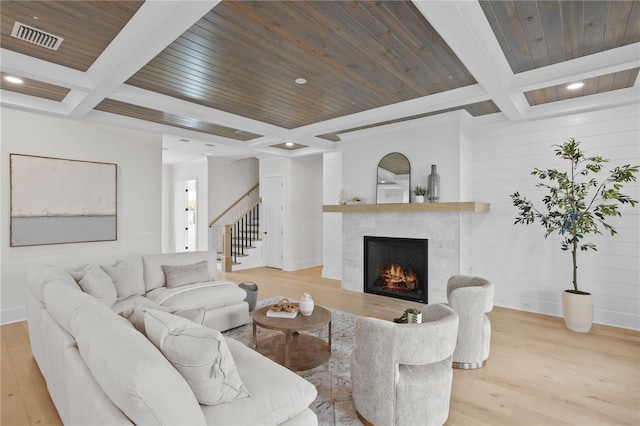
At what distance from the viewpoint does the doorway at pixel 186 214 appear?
8.93 m

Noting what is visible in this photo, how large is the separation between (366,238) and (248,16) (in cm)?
406

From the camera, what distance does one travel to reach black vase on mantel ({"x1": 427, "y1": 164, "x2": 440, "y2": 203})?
Result: 16.1ft

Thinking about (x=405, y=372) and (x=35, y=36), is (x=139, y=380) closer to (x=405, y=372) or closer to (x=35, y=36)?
(x=405, y=372)

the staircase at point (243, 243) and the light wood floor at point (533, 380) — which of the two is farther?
the staircase at point (243, 243)

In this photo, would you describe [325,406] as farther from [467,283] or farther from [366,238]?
[366,238]

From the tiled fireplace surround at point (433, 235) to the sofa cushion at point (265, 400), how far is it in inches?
143

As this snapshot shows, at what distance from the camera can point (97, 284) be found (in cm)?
315

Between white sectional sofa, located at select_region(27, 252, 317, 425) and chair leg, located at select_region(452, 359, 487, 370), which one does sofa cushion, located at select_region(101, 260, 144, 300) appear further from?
chair leg, located at select_region(452, 359, 487, 370)

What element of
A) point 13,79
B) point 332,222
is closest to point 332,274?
point 332,222

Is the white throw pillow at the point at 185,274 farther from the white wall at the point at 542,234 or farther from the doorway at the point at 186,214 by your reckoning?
the doorway at the point at 186,214

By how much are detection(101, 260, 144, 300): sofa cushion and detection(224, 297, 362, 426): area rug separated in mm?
1114

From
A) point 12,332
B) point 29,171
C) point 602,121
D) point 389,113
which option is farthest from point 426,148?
point 12,332

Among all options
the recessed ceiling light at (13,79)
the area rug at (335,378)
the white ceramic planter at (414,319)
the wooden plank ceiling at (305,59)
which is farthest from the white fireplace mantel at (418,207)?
the recessed ceiling light at (13,79)

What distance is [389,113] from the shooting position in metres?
4.52
